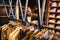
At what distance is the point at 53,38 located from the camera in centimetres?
117

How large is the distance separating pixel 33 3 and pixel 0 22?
118 centimetres

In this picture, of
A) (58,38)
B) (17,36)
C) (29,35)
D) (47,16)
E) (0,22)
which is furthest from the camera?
(47,16)

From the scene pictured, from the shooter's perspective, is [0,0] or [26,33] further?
[0,0]

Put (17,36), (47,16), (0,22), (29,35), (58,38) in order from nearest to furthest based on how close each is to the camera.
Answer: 1. (58,38)
2. (29,35)
3. (17,36)
4. (0,22)
5. (47,16)

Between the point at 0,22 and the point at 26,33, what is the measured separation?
240 centimetres

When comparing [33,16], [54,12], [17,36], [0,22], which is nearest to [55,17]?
[54,12]

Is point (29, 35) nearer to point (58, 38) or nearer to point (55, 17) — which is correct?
point (58, 38)

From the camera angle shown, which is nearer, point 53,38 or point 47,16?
point 53,38

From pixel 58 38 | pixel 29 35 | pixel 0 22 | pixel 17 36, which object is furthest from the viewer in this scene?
pixel 0 22

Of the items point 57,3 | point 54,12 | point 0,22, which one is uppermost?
point 57,3

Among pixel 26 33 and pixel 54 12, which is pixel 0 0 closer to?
pixel 54 12

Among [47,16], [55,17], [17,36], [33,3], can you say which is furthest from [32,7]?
[17,36]

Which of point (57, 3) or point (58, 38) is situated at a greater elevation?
point (57, 3)

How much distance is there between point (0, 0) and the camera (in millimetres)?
3684
